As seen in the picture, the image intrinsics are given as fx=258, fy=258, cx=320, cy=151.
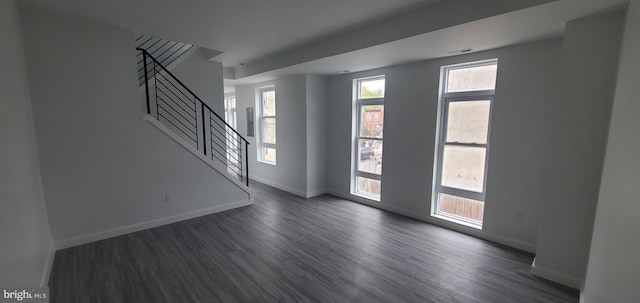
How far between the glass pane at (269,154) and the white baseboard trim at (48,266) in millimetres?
4008

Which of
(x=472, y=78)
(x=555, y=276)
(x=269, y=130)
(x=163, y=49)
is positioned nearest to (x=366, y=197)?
(x=472, y=78)

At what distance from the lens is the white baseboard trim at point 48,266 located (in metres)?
2.30

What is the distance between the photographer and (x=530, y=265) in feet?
8.97

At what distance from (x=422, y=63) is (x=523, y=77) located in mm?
1266

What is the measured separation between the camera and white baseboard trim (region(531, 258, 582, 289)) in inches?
93.5

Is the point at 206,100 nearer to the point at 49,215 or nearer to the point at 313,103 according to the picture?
the point at 313,103

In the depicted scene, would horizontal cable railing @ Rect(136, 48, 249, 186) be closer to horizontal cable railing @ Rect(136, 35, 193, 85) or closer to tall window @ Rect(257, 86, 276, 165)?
horizontal cable railing @ Rect(136, 35, 193, 85)

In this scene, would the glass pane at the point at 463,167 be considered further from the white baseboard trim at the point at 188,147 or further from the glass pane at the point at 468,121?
the white baseboard trim at the point at 188,147

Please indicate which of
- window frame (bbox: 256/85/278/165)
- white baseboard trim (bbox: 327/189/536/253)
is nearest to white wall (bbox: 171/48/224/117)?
window frame (bbox: 256/85/278/165)

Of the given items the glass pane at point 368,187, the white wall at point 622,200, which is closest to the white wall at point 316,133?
the glass pane at point 368,187

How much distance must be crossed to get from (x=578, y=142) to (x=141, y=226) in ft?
16.4

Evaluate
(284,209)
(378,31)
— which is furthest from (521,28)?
(284,209)

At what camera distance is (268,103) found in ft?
20.8

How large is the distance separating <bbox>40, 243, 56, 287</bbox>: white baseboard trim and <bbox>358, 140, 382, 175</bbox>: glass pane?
169 inches
